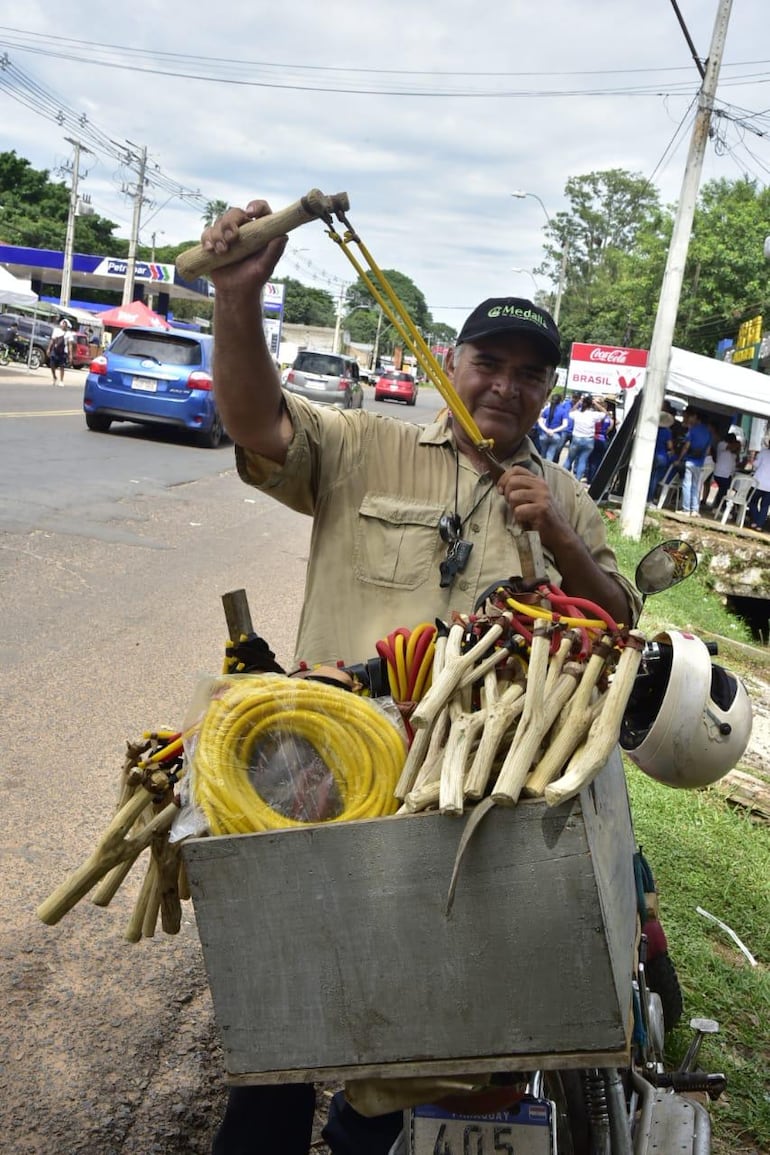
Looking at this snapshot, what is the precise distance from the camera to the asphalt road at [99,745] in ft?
8.51

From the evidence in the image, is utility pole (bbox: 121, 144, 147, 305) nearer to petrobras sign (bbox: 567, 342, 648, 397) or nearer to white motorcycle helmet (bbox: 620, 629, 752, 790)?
petrobras sign (bbox: 567, 342, 648, 397)

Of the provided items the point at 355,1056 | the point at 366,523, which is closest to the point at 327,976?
the point at 355,1056

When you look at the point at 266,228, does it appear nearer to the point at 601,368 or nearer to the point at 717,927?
the point at 717,927

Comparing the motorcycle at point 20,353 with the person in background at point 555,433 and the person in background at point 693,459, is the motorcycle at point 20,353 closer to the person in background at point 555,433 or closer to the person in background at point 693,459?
the person in background at point 555,433

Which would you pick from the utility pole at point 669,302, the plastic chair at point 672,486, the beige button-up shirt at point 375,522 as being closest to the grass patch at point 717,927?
the beige button-up shirt at point 375,522

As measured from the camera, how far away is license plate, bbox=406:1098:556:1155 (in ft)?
5.47

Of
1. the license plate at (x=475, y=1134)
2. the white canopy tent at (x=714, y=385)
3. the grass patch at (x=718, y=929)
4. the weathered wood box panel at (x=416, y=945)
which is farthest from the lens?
the white canopy tent at (x=714, y=385)

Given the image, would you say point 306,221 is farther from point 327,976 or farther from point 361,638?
point 327,976

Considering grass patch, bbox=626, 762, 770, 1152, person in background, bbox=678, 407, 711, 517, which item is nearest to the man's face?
grass patch, bbox=626, 762, 770, 1152

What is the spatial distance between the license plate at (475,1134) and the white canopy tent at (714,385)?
594 inches

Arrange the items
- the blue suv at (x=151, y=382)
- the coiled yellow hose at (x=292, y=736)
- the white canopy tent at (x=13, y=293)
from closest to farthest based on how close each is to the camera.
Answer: the coiled yellow hose at (x=292, y=736) < the blue suv at (x=151, y=382) < the white canopy tent at (x=13, y=293)

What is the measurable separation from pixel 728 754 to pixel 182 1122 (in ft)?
5.56

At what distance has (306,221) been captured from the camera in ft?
5.97

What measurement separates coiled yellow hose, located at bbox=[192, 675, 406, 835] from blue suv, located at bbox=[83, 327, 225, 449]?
14454 millimetres
